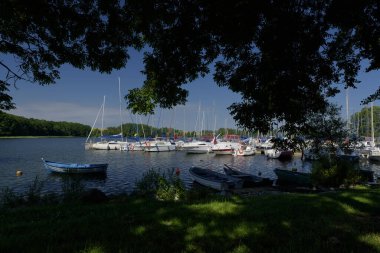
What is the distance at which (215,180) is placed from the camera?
21.8m

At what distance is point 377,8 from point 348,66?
169 centimetres

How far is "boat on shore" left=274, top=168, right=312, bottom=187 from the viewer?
22112mm

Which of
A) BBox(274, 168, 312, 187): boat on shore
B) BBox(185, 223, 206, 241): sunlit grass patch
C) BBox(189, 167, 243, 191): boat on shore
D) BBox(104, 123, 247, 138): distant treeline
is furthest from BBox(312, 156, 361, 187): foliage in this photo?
BBox(104, 123, 247, 138): distant treeline

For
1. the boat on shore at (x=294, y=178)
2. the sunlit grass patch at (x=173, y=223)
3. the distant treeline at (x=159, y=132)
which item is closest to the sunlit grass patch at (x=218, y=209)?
the sunlit grass patch at (x=173, y=223)

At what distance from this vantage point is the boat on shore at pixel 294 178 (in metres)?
22.1

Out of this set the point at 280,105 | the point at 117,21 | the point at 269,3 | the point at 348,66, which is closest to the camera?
the point at 269,3

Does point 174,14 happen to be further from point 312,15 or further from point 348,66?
point 348,66

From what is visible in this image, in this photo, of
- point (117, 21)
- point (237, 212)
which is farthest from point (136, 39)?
point (237, 212)

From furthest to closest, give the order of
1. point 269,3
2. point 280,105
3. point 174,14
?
point 174,14, point 280,105, point 269,3

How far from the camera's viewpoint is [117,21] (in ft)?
22.8

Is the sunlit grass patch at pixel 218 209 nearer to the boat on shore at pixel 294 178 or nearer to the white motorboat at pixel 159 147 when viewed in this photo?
the boat on shore at pixel 294 178

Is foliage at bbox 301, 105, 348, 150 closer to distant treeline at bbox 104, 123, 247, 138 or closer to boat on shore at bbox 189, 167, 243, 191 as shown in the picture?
boat on shore at bbox 189, 167, 243, 191

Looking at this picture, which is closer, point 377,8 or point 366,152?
point 377,8

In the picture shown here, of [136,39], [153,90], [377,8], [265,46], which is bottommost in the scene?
[153,90]
